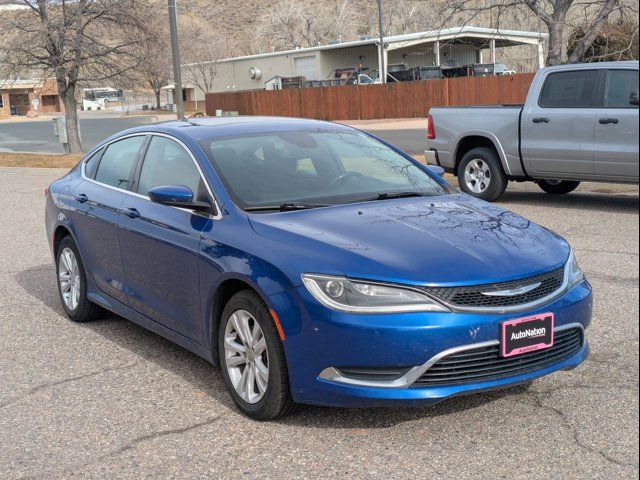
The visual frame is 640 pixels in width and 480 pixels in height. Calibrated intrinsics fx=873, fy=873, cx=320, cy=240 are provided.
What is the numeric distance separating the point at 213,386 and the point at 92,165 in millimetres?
2492

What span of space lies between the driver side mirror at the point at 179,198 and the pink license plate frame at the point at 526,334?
192 centimetres

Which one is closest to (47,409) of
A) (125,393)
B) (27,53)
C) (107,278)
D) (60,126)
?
(125,393)

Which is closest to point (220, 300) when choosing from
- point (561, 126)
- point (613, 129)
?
point (613, 129)

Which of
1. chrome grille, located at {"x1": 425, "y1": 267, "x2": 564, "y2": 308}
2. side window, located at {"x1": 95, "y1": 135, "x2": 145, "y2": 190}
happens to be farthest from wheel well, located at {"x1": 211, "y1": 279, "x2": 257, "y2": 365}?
side window, located at {"x1": 95, "y1": 135, "x2": 145, "y2": 190}

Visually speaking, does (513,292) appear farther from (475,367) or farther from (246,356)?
(246,356)

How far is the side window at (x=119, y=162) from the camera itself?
6199 mm

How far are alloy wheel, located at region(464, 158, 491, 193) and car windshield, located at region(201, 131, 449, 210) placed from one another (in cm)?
710

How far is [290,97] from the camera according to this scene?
4512 cm

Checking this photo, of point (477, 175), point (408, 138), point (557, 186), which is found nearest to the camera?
point (477, 175)

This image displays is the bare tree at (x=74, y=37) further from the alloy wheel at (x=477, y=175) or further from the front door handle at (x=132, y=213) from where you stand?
the front door handle at (x=132, y=213)

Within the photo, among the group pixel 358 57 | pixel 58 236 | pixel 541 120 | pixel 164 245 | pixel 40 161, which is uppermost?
pixel 358 57

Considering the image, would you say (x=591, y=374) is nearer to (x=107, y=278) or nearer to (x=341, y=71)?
(x=107, y=278)

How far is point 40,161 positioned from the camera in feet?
84.2

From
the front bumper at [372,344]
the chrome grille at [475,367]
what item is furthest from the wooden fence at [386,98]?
the front bumper at [372,344]
